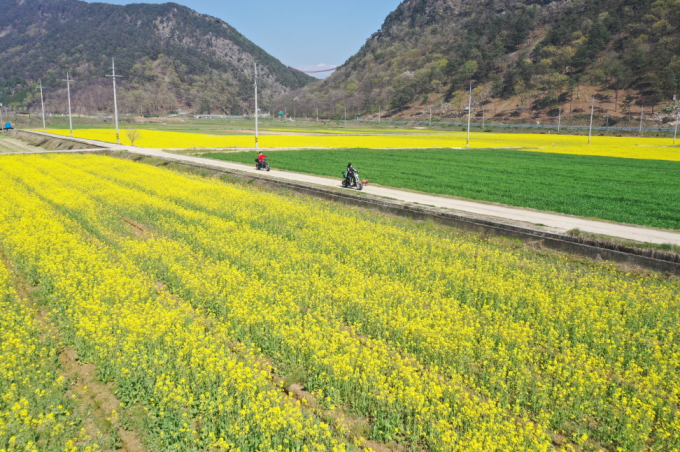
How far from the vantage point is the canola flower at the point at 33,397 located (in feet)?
18.6

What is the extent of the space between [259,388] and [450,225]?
12.0 meters

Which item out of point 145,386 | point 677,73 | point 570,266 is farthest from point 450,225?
point 677,73

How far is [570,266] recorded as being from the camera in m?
12.9

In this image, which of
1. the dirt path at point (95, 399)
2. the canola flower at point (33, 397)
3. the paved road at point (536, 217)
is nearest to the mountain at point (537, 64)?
the paved road at point (536, 217)

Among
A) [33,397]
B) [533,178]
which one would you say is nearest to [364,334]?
[33,397]

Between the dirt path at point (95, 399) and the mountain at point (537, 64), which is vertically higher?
the mountain at point (537, 64)

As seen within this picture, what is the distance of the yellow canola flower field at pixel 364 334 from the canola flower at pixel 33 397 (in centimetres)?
60

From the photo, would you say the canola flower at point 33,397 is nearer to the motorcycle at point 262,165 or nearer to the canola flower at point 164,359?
the canola flower at point 164,359

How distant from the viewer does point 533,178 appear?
28.7 metres

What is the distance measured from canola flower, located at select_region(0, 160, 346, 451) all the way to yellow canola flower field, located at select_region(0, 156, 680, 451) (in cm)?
3

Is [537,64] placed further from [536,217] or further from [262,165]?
[536,217]

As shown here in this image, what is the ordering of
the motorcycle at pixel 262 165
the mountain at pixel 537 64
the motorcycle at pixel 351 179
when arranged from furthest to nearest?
the mountain at pixel 537 64, the motorcycle at pixel 262 165, the motorcycle at pixel 351 179

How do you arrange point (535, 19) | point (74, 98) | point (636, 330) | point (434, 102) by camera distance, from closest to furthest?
1. point (636, 330)
2. point (434, 102)
3. point (535, 19)
4. point (74, 98)

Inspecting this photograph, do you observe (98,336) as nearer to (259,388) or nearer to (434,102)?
(259,388)
